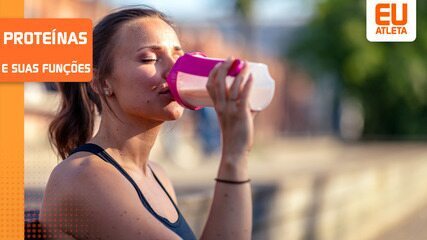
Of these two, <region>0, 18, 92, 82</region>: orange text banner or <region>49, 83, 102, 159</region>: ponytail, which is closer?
<region>49, 83, 102, 159</region>: ponytail

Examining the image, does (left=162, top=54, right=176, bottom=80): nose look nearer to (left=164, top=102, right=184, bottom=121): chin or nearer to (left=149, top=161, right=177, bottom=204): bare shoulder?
(left=164, top=102, right=184, bottom=121): chin

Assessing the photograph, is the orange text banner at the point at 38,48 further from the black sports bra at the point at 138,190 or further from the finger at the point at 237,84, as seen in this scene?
the finger at the point at 237,84

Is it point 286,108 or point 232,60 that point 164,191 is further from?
point 286,108

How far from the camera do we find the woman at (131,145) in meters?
1.69

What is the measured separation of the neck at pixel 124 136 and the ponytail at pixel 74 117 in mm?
114

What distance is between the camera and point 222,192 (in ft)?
5.57

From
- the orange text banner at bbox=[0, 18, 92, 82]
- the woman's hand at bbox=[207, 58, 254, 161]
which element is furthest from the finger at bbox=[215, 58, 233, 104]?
the orange text banner at bbox=[0, 18, 92, 82]

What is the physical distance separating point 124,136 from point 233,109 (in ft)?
1.30

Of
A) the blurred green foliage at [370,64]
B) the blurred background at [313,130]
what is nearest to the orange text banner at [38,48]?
the blurred background at [313,130]

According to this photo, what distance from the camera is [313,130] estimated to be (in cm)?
5666

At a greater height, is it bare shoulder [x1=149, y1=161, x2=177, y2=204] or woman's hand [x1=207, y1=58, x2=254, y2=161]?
woman's hand [x1=207, y1=58, x2=254, y2=161]

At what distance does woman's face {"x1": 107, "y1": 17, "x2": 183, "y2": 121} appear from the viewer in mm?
1926

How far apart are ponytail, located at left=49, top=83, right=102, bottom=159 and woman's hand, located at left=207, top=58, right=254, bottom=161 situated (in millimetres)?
491

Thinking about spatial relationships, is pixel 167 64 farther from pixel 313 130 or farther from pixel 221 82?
pixel 313 130
